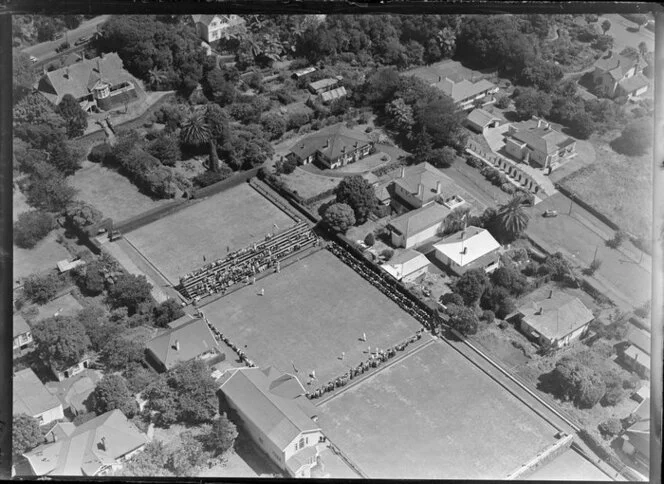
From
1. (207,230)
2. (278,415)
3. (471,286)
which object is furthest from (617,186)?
(278,415)

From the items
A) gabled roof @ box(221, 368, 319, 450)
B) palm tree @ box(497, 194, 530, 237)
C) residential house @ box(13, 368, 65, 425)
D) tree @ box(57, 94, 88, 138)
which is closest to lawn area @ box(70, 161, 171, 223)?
tree @ box(57, 94, 88, 138)

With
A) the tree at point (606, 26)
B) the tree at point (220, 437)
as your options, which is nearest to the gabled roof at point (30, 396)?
the tree at point (220, 437)

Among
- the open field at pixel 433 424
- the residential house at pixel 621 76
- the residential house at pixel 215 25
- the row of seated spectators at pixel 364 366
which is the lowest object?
the open field at pixel 433 424

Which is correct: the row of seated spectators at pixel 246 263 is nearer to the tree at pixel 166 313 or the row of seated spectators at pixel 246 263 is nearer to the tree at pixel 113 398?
the tree at pixel 166 313

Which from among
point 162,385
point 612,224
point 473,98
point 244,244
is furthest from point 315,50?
point 162,385

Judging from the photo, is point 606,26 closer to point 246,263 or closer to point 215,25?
point 215,25
